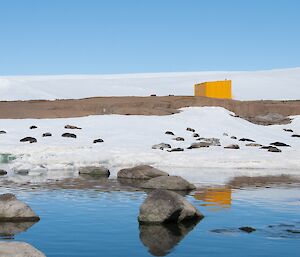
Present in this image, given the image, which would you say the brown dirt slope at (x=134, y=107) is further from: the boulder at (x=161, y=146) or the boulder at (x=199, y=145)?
the boulder at (x=161, y=146)

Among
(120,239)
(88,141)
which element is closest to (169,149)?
(88,141)

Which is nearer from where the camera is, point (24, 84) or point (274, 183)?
point (274, 183)

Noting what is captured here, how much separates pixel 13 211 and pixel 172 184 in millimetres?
8630

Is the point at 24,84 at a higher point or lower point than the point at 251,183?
higher

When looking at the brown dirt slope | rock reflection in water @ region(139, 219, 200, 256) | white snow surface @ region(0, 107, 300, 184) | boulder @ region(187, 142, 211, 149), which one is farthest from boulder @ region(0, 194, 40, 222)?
the brown dirt slope

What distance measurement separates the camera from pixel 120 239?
15305mm

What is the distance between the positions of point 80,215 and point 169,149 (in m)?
26.1

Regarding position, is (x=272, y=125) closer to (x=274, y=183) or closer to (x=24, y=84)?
(x=274, y=183)

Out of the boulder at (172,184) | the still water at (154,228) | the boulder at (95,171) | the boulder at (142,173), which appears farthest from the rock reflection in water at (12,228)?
the boulder at (95,171)

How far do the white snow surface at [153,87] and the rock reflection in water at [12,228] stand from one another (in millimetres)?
96275

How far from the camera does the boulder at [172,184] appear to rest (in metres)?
25.1

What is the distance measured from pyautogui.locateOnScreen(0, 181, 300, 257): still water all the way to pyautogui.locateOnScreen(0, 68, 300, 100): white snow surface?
92345 millimetres

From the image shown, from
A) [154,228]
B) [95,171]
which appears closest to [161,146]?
[95,171]

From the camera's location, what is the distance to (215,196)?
77.6 feet
